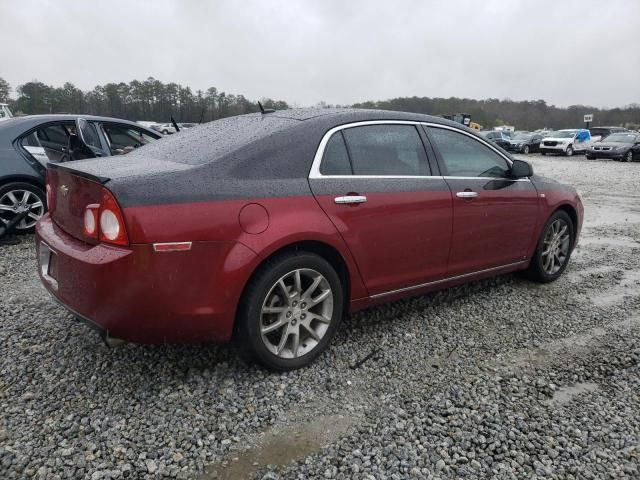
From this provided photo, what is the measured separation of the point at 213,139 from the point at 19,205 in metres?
3.76

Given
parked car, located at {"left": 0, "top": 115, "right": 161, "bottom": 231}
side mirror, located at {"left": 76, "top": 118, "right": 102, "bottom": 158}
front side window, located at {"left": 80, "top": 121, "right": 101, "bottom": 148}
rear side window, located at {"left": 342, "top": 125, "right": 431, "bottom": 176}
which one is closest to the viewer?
rear side window, located at {"left": 342, "top": 125, "right": 431, "bottom": 176}

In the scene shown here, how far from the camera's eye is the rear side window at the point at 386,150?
317cm

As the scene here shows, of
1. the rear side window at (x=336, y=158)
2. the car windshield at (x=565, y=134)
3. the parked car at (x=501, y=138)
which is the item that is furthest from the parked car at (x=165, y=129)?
the car windshield at (x=565, y=134)

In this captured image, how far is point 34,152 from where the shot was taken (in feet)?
19.2

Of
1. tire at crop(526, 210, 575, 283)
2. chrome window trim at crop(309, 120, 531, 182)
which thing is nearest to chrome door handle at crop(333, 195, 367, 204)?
chrome window trim at crop(309, 120, 531, 182)

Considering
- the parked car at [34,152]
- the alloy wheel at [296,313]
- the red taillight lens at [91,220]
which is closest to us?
the red taillight lens at [91,220]

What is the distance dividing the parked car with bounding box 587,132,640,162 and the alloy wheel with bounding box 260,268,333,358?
2725 centimetres

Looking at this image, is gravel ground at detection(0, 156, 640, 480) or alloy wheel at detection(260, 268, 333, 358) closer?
gravel ground at detection(0, 156, 640, 480)

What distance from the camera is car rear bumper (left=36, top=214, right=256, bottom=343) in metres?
2.38

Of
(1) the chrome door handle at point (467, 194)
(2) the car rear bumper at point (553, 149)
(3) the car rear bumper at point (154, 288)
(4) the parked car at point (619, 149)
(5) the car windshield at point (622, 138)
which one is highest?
(1) the chrome door handle at point (467, 194)

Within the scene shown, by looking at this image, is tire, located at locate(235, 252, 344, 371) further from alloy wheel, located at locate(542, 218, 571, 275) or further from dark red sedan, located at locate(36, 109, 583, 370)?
alloy wheel, located at locate(542, 218, 571, 275)

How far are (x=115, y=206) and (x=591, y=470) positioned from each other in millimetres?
2507

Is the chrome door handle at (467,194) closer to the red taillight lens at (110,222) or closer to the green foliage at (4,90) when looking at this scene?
the red taillight lens at (110,222)

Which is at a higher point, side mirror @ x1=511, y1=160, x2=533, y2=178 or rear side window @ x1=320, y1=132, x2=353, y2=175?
rear side window @ x1=320, y1=132, x2=353, y2=175
